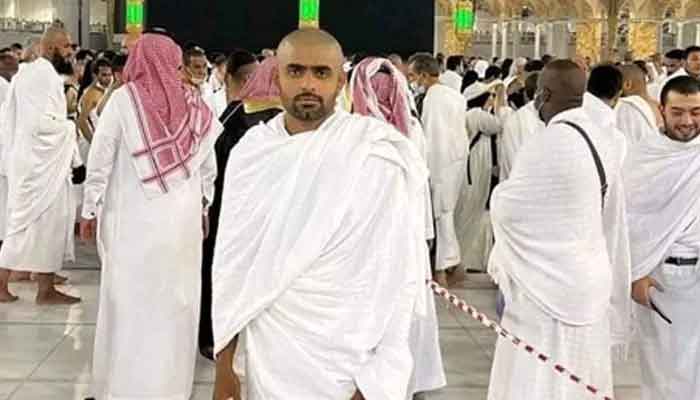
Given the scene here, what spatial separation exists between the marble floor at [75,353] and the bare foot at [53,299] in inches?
2.6

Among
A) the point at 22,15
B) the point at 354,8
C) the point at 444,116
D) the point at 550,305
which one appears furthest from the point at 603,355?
the point at 22,15

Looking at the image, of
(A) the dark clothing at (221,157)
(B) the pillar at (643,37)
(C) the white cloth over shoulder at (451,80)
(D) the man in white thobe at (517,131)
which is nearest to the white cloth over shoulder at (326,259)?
(A) the dark clothing at (221,157)

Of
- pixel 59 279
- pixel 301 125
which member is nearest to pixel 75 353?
pixel 59 279

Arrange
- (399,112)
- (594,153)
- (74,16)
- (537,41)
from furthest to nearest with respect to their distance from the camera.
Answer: (537,41)
(74,16)
(399,112)
(594,153)

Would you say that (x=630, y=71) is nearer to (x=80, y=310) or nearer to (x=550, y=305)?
(x=550, y=305)

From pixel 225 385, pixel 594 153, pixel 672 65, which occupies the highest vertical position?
pixel 672 65

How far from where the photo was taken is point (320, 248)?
248cm

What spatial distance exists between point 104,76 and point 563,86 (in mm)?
4234

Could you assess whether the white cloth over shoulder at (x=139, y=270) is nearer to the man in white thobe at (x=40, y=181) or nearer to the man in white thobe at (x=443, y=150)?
the man in white thobe at (x=40, y=181)

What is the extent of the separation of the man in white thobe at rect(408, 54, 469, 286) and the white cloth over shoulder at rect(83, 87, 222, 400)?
2725 millimetres

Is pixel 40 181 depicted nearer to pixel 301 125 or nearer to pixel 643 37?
pixel 301 125

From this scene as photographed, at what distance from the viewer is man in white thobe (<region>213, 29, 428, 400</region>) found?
8.18 ft

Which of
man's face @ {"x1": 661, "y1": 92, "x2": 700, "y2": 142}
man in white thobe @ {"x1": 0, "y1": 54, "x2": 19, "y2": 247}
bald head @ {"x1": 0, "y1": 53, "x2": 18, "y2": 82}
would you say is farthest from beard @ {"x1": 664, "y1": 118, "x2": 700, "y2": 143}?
bald head @ {"x1": 0, "y1": 53, "x2": 18, "y2": 82}

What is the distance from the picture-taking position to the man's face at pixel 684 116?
3.80 meters
